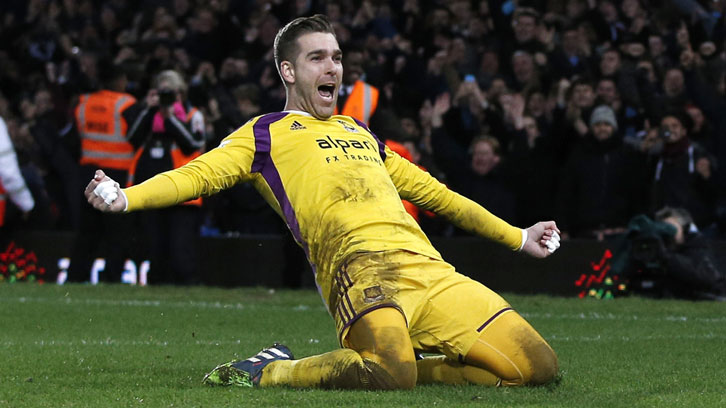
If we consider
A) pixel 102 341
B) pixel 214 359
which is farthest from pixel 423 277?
pixel 102 341

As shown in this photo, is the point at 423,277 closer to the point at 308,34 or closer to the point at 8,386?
the point at 308,34

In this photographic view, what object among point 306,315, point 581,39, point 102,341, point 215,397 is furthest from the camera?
point 581,39

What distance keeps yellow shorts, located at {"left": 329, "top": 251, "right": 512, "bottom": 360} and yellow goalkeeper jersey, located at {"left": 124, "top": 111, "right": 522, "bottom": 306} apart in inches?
3.1

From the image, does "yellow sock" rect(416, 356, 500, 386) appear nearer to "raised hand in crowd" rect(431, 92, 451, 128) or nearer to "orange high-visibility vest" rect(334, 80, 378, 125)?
"orange high-visibility vest" rect(334, 80, 378, 125)

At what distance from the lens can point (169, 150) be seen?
1369cm

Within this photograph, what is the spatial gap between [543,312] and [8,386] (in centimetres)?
582

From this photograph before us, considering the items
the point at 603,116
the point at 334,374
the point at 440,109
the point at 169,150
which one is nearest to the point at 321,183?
the point at 334,374

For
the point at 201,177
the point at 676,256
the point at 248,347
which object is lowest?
the point at 248,347

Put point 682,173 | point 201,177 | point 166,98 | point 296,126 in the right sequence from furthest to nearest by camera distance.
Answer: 1. point 682,173
2. point 166,98
3. point 296,126
4. point 201,177

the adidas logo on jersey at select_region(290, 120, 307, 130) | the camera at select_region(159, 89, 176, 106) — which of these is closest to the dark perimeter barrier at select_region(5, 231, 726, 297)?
the camera at select_region(159, 89, 176, 106)

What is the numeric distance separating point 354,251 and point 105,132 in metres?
8.11

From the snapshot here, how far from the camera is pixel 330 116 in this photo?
7.00m

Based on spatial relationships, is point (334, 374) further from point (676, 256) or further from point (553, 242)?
point (676, 256)

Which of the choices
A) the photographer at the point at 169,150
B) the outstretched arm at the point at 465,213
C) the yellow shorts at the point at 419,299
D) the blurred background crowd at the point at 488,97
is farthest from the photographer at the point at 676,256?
the yellow shorts at the point at 419,299
